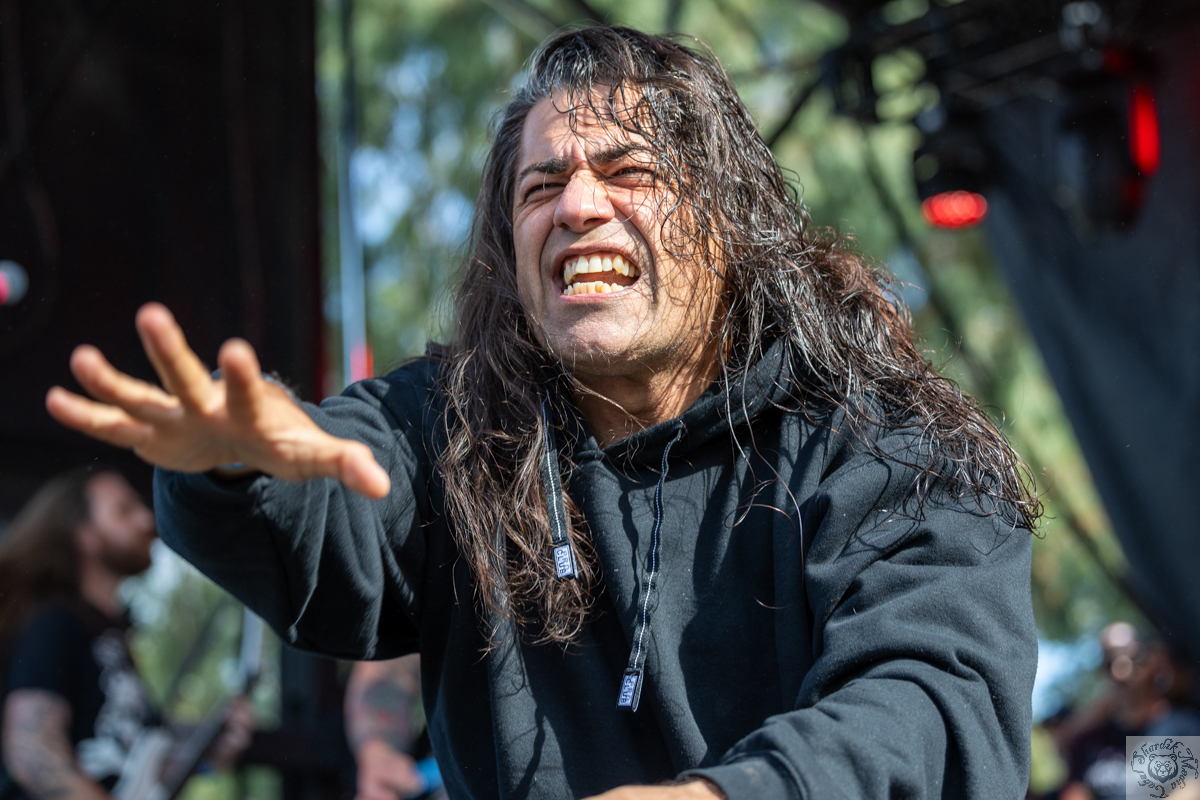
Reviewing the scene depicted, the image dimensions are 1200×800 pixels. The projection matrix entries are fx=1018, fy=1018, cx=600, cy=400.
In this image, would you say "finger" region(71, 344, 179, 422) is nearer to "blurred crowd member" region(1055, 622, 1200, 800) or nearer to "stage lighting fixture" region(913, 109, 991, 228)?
"stage lighting fixture" region(913, 109, 991, 228)

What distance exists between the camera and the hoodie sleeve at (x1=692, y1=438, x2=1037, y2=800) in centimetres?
97

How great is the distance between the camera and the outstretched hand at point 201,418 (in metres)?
0.88

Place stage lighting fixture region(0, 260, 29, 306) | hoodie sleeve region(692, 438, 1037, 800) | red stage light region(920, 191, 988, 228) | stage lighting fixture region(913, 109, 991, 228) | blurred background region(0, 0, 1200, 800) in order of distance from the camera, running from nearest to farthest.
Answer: hoodie sleeve region(692, 438, 1037, 800), stage lighting fixture region(0, 260, 29, 306), blurred background region(0, 0, 1200, 800), stage lighting fixture region(913, 109, 991, 228), red stage light region(920, 191, 988, 228)

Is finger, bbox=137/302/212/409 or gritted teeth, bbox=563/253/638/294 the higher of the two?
gritted teeth, bbox=563/253/638/294

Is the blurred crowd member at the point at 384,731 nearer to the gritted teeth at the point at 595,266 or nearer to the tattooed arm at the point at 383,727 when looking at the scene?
the tattooed arm at the point at 383,727

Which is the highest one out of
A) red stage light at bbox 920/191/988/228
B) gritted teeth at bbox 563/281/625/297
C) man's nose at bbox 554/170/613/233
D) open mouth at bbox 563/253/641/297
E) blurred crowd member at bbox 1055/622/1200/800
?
red stage light at bbox 920/191/988/228

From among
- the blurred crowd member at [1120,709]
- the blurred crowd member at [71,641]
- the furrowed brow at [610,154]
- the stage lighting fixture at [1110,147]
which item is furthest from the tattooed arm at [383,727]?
the blurred crowd member at [1120,709]

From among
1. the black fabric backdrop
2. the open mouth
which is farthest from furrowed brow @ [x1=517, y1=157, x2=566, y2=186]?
the black fabric backdrop

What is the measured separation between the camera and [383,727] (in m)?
3.19

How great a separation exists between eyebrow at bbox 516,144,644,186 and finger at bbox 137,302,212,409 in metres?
0.78

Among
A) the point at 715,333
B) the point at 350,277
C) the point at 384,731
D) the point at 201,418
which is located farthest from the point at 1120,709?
the point at 201,418

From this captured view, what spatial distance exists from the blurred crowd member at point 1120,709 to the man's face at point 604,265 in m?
4.02

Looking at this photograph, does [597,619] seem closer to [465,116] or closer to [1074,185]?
[1074,185]

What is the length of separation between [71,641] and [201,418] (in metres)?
2.24
